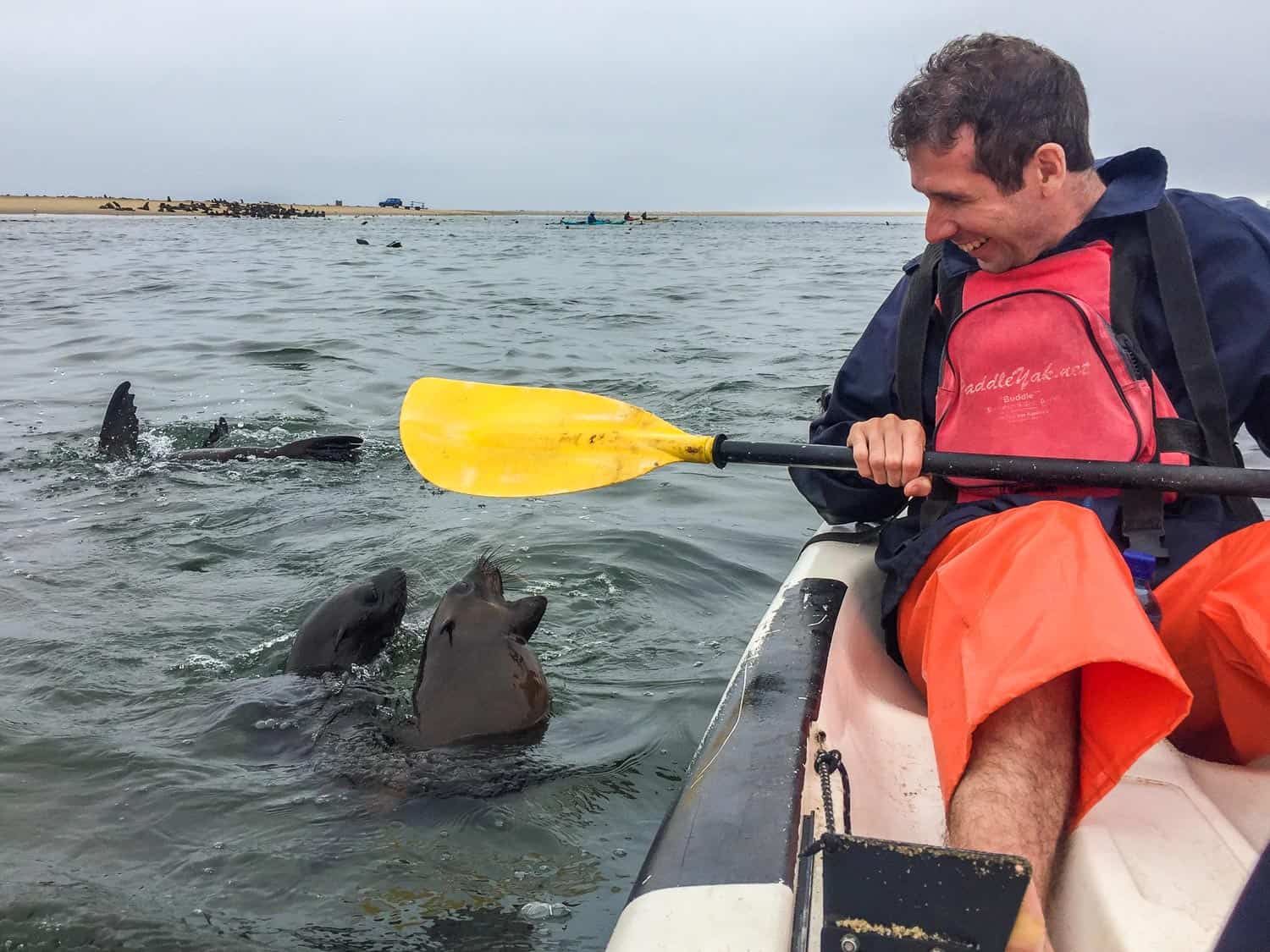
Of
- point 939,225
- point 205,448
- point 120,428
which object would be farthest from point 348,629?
point 120,428

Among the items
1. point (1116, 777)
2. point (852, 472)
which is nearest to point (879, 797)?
point (1116, 777)

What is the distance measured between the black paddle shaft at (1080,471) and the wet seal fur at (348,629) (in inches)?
62.3

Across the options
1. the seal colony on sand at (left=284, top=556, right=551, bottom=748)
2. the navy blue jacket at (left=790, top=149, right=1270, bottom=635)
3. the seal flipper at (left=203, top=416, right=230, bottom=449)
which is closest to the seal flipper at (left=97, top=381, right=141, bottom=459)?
the seal flipper at (left=203, top=416, right=230, bottom=449)

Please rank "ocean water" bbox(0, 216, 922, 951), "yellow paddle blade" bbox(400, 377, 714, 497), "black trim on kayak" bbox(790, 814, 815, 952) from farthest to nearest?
"yellow paddle blade" bbox(400, 377, 714, 497) → "ocean water" bbox(0, 216, 922, 951) → "black trim on kayak" bbox(790, 814, 815, 952)

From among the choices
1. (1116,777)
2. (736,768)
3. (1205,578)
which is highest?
(1205,578)

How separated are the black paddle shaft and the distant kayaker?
7cm

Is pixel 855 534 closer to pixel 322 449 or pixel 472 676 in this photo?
pixel 472 676

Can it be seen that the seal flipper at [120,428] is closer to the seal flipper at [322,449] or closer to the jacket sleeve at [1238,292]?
the seal flipper at [322,449]

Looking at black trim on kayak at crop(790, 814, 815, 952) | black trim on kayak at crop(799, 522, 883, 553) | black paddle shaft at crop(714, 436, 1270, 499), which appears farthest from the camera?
black trim on kayak at crop(799, 522, 883, 553)

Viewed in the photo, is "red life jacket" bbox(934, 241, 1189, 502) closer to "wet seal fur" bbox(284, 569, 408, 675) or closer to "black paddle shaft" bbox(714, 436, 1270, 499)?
"black paddle shaft" bbox(714, 436, 1270, 499)

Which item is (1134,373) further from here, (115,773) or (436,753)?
(115,773)

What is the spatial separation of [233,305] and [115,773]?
11922mm

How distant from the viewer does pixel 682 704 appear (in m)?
3.22

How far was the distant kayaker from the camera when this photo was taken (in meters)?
1.72
